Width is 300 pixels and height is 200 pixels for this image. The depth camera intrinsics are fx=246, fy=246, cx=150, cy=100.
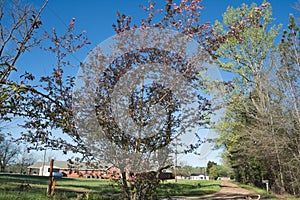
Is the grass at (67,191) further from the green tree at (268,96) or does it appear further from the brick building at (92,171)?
the green tree at (268,96)

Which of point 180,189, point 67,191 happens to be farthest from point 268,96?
point 67,191

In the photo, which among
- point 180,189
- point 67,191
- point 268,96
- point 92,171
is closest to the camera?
point 92,171

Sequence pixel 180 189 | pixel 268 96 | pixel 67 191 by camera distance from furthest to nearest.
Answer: pixel 180 189 → pixel 268 96 → pixel 67 191

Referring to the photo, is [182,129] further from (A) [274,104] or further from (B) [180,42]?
(A) [274,104]

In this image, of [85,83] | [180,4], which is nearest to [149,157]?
[85,83]

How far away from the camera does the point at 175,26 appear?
147 inches

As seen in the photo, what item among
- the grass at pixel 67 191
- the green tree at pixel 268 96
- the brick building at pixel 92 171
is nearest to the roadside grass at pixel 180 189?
the grass at pixel 67 191

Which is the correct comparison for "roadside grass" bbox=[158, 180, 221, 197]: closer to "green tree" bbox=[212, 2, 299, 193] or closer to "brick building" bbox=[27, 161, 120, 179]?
"brick building" bbox=[27, 161, 120, 179]

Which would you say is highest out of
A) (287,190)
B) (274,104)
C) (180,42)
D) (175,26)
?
(274,104)

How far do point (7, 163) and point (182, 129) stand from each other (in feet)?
189

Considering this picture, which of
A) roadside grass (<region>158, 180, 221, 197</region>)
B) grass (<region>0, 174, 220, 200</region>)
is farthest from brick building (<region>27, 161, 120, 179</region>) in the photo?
roadside grass (<region>158, 180, 221, 197</region>)

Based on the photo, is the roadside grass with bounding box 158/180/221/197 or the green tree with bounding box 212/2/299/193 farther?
the green tree with bounding box 212/2/299/193

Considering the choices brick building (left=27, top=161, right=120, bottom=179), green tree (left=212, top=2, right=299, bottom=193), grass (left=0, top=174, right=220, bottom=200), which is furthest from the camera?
green tree (left=212, top=2, right=299, bottom=193)

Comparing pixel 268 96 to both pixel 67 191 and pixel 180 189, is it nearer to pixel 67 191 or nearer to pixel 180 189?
pixel 180 189
